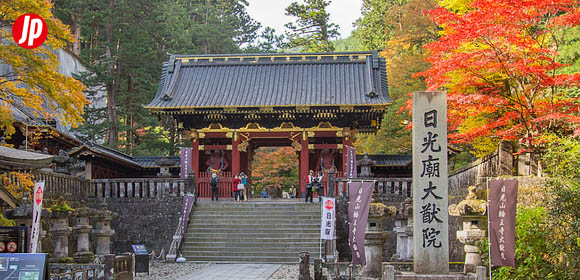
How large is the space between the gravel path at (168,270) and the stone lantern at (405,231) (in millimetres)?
5893

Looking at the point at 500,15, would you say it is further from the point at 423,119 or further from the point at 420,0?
the point at 420,0

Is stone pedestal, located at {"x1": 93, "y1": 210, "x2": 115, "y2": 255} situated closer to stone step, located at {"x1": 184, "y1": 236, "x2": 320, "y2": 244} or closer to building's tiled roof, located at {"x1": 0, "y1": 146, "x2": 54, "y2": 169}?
building's tiled roof, located at {"x1": 0, "y1": 146, "x2": 54, "y2": 169}

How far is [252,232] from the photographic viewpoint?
20734 millimetres

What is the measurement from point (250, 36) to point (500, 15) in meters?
40.7

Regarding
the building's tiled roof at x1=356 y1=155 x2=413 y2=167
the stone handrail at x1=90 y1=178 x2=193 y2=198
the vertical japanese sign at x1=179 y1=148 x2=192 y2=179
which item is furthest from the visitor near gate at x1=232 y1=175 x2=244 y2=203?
the building's tiled roof at x1=356 y1=155 x2=413 y2=167

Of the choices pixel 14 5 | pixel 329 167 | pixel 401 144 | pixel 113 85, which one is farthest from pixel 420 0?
pixel 14 5

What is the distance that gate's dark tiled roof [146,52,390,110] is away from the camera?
26312mm

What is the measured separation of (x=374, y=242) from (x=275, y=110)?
45.3 ft

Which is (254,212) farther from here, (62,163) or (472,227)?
(472,227)

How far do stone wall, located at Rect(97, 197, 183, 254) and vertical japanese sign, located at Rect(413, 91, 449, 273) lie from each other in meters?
13.3

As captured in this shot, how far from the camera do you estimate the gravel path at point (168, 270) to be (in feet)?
51.1

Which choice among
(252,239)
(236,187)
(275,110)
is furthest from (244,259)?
(275,110)

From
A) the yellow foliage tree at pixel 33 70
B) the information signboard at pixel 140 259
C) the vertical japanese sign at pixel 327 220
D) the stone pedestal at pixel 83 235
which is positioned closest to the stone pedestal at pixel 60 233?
the stone pedestal at pixel 83 235

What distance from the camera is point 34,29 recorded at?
14.1 meters
